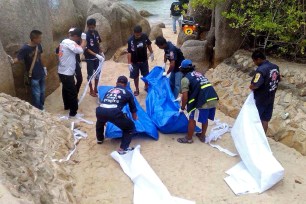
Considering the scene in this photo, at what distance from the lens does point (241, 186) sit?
487 centimetres

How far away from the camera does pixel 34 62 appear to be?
6301 millimetres

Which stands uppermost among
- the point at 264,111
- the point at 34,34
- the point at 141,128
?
the point at 34,34

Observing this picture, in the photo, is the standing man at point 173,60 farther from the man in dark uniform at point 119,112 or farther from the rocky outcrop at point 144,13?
the rocky outcrop at point 144,13

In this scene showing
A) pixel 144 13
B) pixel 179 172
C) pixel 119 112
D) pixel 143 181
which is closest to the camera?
pixel 143 181

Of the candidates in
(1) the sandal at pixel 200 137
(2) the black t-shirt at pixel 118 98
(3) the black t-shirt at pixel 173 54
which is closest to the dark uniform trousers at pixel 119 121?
(2) the black t-shirt at pixel 118 98

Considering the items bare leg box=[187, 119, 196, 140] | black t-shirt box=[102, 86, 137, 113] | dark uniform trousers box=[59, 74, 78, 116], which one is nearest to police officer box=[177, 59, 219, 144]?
bare leg box=[187, 119, 196, 140]

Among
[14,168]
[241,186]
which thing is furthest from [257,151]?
[14,168]

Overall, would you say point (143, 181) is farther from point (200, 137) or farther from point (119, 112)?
point (200, 137)

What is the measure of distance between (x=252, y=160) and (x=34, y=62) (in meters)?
3.94

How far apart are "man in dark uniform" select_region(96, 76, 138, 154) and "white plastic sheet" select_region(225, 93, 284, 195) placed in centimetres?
156

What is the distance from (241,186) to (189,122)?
143 cm

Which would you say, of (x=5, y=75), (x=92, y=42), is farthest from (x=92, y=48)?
(x=5, y=75)

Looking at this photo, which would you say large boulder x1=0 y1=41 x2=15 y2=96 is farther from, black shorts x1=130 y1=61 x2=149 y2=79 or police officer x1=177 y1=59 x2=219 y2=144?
police officer x1=177 y1=59 x2=219 y2=144

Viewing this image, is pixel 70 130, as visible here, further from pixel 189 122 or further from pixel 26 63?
pixel 189 122
